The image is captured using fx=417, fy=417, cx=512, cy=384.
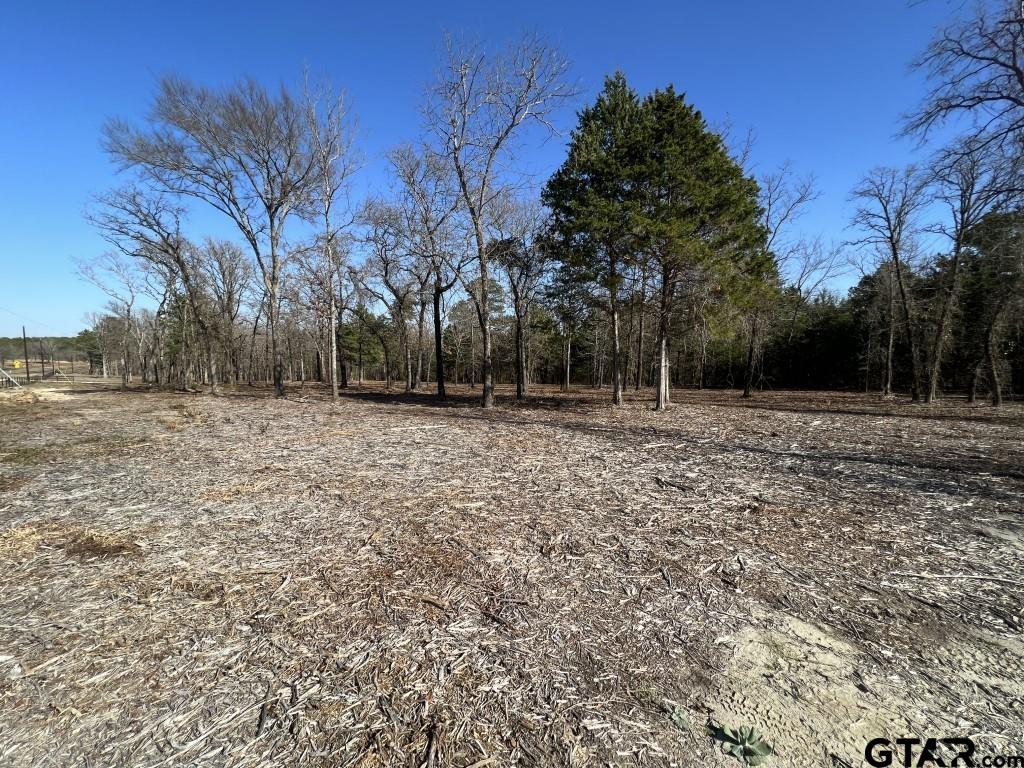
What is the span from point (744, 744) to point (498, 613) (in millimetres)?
1424

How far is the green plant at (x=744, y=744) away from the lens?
169 cm

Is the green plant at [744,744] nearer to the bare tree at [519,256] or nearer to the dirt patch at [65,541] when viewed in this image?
the dirt patch at [65,541]

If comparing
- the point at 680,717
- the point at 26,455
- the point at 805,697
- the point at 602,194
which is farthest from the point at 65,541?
the point at 602,194

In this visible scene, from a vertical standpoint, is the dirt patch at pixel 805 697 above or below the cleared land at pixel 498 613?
Result: below

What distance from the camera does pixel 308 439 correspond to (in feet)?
27.6

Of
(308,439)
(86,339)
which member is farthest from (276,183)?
(86,339)

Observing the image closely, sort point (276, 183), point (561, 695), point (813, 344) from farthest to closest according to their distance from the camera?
point (813, 344) → point (276, 183) → point (561, 695)

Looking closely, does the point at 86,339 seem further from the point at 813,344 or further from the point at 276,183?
the point at 813,344

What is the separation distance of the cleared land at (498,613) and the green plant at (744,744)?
0.05 metres

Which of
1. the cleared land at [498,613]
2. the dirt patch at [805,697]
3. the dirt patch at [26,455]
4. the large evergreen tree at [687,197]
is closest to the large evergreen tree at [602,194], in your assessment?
the large evergreen tree at [687,197]

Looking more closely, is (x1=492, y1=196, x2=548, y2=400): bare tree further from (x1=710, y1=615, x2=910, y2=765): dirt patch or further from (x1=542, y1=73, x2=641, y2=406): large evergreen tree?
(x1=710, y1=615, x2=910, y2=765): dirt patch

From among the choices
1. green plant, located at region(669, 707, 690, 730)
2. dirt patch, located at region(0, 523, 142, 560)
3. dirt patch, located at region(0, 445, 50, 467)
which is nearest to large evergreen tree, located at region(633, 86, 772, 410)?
green plant, located at region(669, 707, 690, 730)

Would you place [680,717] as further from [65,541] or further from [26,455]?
[26,455]

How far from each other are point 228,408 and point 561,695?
16.0m
